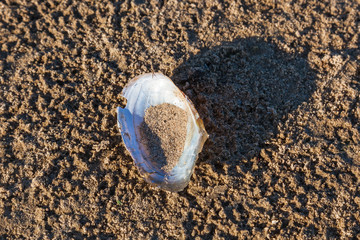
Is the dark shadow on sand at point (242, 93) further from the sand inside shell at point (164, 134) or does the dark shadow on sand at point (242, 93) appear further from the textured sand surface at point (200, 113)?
the sand inside shell at point (164, 134)

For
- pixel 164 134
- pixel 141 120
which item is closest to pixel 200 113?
pixel 164 134

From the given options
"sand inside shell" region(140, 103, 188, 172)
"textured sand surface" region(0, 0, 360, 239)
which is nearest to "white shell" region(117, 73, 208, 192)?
"sand inside shell" region(140, 103, 188, 172)

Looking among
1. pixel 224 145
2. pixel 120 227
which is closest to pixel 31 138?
pixel 120 227

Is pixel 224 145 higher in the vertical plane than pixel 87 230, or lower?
higher

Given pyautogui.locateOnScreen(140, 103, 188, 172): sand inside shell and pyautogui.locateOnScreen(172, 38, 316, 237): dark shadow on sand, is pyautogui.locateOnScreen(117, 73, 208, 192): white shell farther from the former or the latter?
pyautogui.locateOnScreen(172, 38, 316, 237): dark shadow on sand

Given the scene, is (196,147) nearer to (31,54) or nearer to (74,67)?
(74,67)

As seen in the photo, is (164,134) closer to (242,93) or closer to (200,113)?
(200,113)
